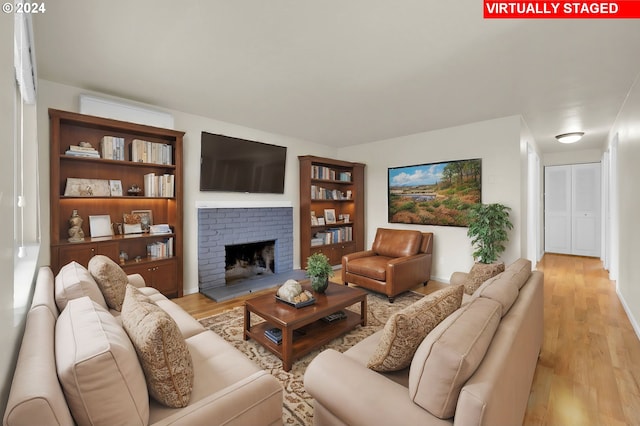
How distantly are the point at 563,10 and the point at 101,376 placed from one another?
303 centimetres

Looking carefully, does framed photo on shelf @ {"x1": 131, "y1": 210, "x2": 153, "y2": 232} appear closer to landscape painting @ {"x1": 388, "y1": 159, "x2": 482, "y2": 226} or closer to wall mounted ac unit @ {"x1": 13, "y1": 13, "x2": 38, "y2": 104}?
wall mounted ac unit @ {"x1": 13, "y1": 13, "x2": 38, "y2": 104}

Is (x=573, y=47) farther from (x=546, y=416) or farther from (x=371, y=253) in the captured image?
(x=371, y=253)

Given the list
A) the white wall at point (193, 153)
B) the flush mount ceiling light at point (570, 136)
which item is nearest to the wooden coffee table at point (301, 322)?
the white wall at point (193, 153)

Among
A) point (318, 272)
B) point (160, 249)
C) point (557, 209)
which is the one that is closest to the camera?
point (318, 272)

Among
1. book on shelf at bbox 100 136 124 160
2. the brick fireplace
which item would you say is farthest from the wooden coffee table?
book on shelf at bbox 100 136 124 160

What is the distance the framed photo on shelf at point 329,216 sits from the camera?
17.8 feet

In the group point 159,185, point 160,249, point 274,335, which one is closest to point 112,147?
point 159,185

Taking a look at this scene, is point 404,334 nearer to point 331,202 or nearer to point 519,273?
point 519,273

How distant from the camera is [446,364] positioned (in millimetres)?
950

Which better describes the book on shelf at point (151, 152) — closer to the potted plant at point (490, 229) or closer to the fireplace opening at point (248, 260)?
the fireplace opening at point (248, 260)

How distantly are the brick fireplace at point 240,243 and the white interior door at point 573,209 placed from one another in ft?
20.3

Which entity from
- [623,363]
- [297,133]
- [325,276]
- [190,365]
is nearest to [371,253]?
[325,276]

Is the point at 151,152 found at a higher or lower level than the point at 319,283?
higher

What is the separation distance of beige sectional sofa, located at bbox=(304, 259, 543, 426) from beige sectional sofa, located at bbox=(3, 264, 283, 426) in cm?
26
